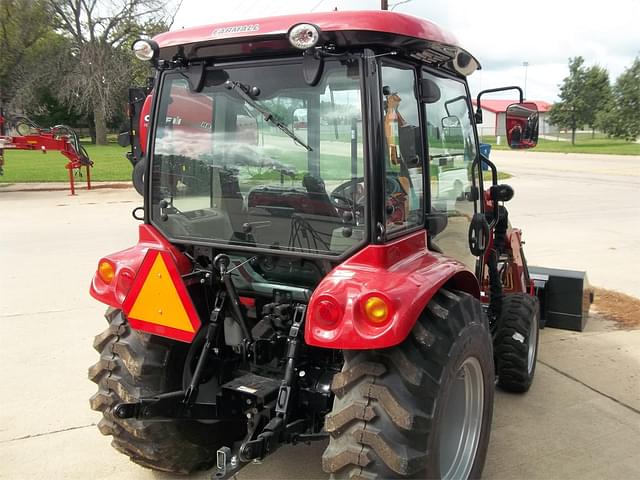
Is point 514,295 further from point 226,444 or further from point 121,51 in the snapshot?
point 121,51

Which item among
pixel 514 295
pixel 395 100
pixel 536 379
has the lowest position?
pixel 536 379

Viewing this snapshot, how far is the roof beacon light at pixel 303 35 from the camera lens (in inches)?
88.2

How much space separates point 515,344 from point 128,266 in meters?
2.54

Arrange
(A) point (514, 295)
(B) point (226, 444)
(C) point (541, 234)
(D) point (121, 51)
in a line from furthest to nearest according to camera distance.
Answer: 1. (D) point (121, 51)
2. (C) point (541, 234)
3. (A) point (514, 295)
4. (B) point (226, 444)

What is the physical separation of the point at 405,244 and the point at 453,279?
47 cm

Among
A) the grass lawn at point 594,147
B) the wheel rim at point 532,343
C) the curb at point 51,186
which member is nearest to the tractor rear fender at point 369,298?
the wheel rim at point 532,343

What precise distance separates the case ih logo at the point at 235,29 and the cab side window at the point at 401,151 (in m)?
0.57

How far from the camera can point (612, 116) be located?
4778 centimetres

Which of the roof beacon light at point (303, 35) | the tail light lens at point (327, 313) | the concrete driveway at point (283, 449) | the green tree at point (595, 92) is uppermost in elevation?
the green tree at point (595, 92)

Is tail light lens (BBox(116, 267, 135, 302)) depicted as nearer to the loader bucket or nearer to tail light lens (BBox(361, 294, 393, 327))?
tail light lens (BBox(361, 294, 393, 327))

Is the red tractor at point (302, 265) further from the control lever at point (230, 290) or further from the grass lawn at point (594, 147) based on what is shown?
the grass lawn at point (594, 147)

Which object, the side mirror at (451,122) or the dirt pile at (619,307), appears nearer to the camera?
the side mirror at (451,122)

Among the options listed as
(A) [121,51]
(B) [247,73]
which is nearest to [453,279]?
(B) [247,73]

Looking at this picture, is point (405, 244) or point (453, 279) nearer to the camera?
point (405, 244)
